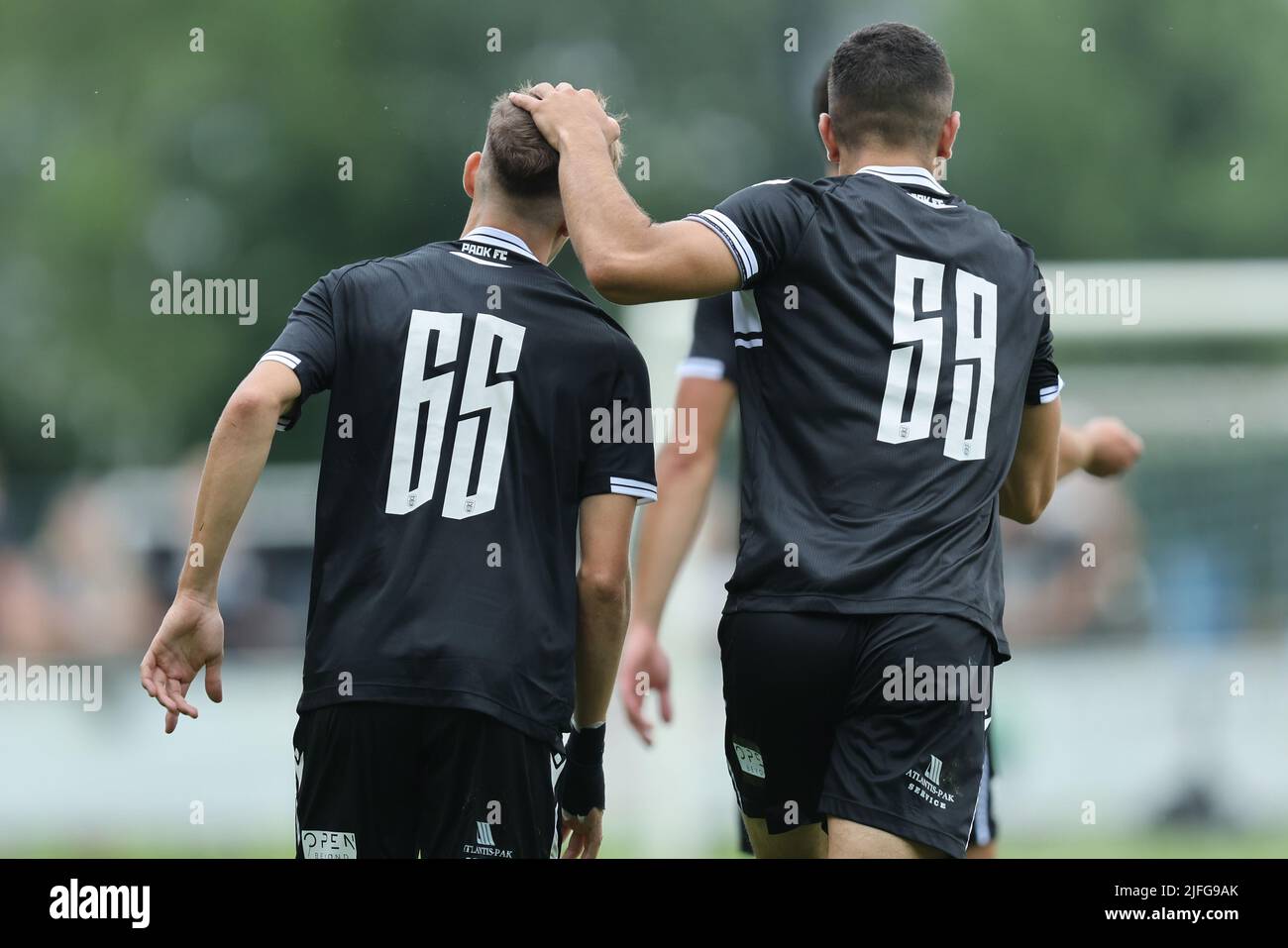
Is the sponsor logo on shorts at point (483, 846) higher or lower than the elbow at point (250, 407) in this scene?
lower

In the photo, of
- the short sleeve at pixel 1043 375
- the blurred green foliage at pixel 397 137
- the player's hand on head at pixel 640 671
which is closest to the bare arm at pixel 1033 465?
the short sleeve at pixel 1043 375

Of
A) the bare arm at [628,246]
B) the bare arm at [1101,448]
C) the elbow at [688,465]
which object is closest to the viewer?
the bare arm at [628,246]

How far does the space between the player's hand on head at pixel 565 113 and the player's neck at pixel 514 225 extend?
21cm

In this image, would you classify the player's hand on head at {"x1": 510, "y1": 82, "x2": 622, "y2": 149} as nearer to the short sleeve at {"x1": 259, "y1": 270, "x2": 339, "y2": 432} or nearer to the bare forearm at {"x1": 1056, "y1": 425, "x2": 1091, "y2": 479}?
the short sleeve at {"x1": 259, "y1": 270, "x2": 339, "y2": 432}

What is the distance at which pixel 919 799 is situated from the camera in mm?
3654

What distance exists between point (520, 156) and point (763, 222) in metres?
0.66

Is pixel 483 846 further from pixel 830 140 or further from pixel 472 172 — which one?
pixel 830 140

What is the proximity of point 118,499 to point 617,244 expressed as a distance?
46.6ft

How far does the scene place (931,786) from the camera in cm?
368

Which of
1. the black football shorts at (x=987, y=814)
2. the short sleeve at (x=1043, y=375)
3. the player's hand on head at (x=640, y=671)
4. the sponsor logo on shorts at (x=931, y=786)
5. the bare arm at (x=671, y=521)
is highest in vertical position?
the short sleeve at (x=1043, y=375)

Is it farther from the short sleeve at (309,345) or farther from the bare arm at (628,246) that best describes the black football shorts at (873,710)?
the short sleeve at (309,345)

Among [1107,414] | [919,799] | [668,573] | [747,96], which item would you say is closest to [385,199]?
[747,96]

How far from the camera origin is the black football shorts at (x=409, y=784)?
3738mm
